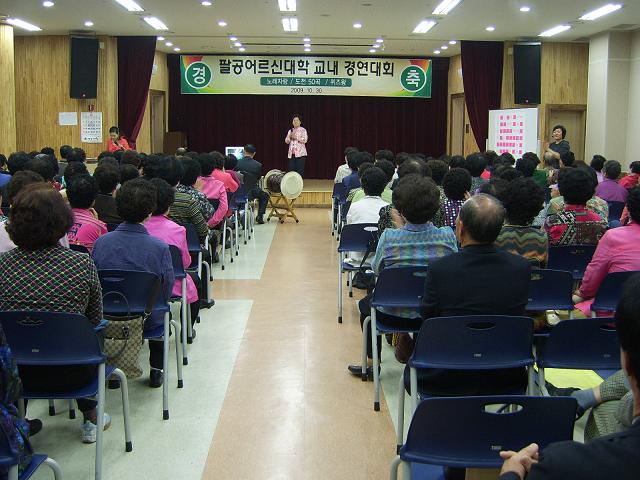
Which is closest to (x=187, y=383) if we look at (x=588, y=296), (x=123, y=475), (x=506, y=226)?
(x=123, y=475)

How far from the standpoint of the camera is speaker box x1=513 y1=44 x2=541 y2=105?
14375mm

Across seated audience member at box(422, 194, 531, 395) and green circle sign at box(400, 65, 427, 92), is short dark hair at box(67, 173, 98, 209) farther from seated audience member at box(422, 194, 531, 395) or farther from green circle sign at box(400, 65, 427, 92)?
green circle sign at box(400, 65, 427, 92)

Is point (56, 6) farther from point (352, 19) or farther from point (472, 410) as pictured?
point (472, 410)

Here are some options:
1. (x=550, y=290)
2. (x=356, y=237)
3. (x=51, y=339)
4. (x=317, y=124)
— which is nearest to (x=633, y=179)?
(x=356, y=237)

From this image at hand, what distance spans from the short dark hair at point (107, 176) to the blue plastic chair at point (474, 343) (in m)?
3.42

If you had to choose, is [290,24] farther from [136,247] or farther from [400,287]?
[400,287]

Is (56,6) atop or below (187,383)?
atop

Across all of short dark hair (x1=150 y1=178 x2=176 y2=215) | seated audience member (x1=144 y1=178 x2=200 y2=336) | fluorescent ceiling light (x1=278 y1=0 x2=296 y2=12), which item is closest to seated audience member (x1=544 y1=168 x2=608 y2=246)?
seated audience member (x1=144 y1=178 x2=200 y2=336)

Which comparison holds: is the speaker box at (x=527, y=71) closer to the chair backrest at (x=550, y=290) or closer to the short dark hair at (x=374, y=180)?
the short dark hair at (x=374, y=180)

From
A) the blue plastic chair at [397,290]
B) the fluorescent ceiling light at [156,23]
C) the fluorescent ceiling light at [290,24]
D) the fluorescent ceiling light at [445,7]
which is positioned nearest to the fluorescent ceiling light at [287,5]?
the fluorescent ceiling light at [290,24]

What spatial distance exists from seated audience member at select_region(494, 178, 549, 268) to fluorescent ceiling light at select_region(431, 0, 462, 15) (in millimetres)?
7066

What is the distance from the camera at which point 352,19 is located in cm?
1220

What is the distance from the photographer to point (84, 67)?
14.1 m

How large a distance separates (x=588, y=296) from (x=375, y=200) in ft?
7.99
